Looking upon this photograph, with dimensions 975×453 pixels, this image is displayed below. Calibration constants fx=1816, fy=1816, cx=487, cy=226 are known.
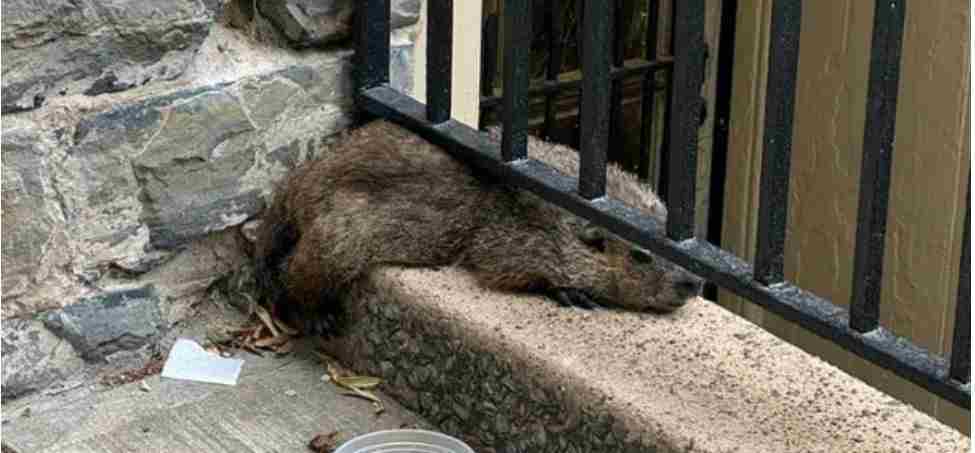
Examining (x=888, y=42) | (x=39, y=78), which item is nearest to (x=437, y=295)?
(x=39, y=78)

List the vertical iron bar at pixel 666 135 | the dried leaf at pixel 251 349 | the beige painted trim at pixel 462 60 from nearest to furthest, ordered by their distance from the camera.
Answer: the dried leaf at pixel 251 349 → the beige painted trim at pixel 462 60 → the vertical iron bar at pixel 666 135

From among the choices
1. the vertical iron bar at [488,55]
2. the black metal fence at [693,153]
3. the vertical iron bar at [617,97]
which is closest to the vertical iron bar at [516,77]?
the black metal fence at [693,153]

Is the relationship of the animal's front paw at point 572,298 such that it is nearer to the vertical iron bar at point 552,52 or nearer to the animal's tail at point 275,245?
the animal's tail at point 275,245

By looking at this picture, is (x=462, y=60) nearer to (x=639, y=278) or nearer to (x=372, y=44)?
(x=372, y=44)

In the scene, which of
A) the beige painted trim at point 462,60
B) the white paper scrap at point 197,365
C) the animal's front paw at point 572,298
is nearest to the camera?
the animal's front paw at point 572,298

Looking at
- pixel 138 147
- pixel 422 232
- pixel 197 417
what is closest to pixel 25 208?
pixel 138 147

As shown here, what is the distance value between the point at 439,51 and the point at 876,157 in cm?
97

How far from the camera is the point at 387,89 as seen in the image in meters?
3.26

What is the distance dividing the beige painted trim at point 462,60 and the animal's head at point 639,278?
47cm

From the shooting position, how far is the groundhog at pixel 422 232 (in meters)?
3.05

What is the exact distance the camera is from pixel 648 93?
4.64 meters

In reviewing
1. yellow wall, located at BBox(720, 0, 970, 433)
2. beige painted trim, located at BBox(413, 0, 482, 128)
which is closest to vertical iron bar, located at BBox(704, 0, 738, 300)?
yellow wall, located at BBox(720, 0, 970, 433)

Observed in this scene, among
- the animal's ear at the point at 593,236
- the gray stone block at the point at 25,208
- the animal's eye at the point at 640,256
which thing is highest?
the gray stone block at the point at 25,208

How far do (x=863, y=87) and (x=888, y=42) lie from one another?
7.29 feet
